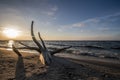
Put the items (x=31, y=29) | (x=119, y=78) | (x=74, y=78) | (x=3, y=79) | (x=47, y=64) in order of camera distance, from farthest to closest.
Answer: (x=31, y=29) → (x=47, y=64) → (x=119, y=78) → (x=74, y=78) → (x=3, y=79)

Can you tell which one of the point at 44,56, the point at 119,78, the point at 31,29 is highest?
the point at 31,29

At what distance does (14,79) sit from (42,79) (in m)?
0.95

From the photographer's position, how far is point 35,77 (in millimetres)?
4328

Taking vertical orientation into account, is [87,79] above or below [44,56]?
below

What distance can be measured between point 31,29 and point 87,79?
7.19 m

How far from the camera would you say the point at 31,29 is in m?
10.2

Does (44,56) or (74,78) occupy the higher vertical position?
(44,56)

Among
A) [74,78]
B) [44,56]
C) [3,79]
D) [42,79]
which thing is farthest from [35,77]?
[44,56]

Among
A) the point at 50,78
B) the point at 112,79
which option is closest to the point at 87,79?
the point at 112,79

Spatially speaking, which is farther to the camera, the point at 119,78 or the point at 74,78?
the point at 119,78

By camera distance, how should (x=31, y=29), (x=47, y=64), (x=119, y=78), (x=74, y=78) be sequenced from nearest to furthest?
(x=74, y=78) → (x=119, y=78) → (x=47, y=64) → (x=31, y=29)

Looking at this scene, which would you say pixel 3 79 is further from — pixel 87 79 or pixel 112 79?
pixel 112 79

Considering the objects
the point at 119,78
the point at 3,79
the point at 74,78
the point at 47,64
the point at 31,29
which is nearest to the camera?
the point at 3,79

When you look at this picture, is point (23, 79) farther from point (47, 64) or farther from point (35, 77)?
point (47, 64)
